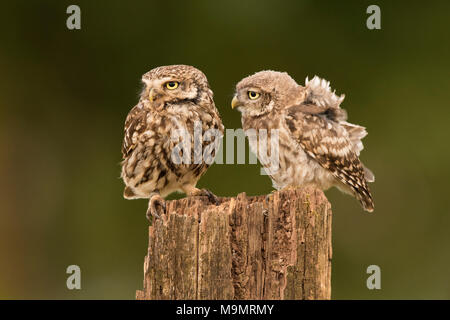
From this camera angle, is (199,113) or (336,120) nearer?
(199,113)

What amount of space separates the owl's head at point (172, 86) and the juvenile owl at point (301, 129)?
0.40m

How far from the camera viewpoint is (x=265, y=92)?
14.9 ft

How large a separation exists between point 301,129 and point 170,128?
871 mm

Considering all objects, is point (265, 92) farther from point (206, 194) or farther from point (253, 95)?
point (206, 194)

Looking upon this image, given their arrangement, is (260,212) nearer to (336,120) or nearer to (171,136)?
(171,136)

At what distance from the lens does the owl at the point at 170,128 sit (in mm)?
4168

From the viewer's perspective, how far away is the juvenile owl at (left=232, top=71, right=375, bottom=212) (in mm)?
4473

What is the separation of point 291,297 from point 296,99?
1911mm

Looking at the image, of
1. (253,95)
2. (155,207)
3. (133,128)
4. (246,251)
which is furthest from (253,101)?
(246,251)

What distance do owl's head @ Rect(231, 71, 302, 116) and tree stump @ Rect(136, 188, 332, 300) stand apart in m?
1.50

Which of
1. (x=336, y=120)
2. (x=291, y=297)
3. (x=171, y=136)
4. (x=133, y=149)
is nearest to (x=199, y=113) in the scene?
(x=171, y=136)

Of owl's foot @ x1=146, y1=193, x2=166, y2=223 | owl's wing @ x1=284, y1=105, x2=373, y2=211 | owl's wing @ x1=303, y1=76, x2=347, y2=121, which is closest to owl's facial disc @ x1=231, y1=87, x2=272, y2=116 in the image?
owl's wing @ x1=284, y1=105, x2=373, y2=211

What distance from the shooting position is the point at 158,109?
4281 mm

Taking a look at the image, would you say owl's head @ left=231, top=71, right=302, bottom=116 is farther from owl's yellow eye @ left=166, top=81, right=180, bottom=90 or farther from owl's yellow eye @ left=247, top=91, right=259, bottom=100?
owl's yellow eye @ left=166, top=81, right=180, bottom=90
